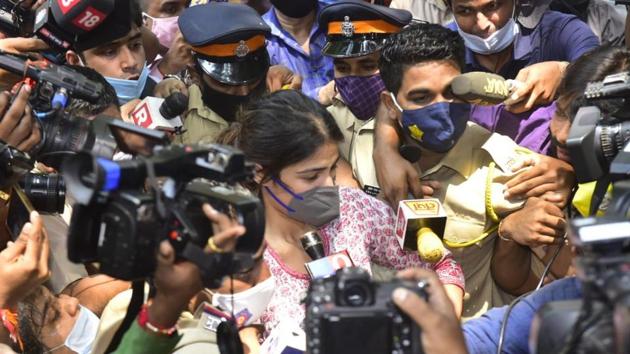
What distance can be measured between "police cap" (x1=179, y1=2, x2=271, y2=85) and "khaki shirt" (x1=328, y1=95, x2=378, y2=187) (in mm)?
456

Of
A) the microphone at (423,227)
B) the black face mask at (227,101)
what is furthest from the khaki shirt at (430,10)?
the microphone at (423,227)

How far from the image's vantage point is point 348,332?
2.19 m

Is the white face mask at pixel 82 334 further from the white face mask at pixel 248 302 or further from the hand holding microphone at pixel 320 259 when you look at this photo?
the hand holding microphone at pixel 320 259

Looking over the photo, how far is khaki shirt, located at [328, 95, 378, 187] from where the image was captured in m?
4.13

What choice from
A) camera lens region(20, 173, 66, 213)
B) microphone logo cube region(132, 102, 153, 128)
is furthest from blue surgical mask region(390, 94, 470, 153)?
camera lens region(20, 173, 66, 213)

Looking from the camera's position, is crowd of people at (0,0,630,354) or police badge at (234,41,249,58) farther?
police badge at (234,41,249,58)

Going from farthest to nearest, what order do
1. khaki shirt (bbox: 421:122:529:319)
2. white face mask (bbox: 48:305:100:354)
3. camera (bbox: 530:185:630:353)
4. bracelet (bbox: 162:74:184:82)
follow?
bracelet (bbox: 162:74:184:82) → khaki shirt (bbox: 421:122:529:319) → white face mask (bbox: 48:305:100:354) → camera (bbox: 530:185:630:353)

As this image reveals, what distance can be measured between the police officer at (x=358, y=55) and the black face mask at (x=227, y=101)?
43 centimetres

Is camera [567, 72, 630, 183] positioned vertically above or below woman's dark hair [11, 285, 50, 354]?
above

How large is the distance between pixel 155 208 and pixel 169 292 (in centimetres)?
24

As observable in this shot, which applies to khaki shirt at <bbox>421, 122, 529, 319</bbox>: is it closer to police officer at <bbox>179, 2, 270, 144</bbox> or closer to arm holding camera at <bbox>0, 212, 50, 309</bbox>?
police officer at <bbox>179, 2, 270, 144</bbox>

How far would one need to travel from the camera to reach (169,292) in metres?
2.40

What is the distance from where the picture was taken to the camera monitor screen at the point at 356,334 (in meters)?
2.18

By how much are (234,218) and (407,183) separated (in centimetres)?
165
